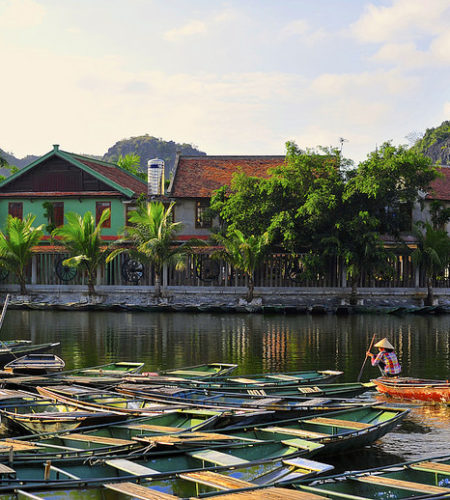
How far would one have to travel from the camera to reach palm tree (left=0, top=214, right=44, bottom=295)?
133ft

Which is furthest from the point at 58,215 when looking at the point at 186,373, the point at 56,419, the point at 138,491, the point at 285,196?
the point at 138,491

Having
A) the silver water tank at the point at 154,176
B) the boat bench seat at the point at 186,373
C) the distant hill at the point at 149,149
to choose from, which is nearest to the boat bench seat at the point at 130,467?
the boat bench seat at the point at 186,373

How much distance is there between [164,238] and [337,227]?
9.47m

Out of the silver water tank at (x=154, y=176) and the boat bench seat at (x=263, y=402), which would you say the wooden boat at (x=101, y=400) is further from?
the silver water tank at (x=154, y=176)

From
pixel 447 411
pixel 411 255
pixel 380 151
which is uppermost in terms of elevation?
pixel 380 151

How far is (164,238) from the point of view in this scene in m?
38.9

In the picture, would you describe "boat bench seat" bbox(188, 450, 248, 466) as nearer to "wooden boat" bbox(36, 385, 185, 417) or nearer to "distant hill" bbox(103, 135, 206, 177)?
"wooden boat" bbox(36, 385, 185, 417)

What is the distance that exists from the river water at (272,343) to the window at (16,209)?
883cm

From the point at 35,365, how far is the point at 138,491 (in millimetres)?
10930

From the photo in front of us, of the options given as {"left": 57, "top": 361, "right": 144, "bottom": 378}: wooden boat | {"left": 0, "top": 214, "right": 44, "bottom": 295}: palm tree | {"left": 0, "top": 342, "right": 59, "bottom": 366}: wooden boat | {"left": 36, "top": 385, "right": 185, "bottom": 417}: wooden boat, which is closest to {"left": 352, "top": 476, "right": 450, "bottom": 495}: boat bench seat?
{"left": 36, "top": 385, "right": 185, "bottom": 417}: wooden boat

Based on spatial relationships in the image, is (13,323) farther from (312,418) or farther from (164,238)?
(312,418)

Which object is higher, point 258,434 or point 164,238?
point 164,238

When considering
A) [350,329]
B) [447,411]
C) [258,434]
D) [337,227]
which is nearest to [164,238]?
[337,227]

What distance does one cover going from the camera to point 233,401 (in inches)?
558
